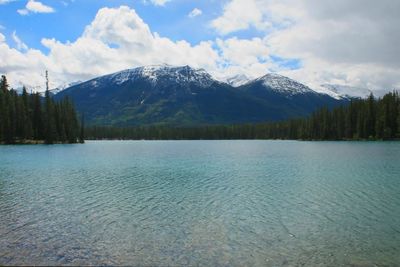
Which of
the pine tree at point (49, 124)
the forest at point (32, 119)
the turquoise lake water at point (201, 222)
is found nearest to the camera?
the turquoise lake water at point (201, 222)

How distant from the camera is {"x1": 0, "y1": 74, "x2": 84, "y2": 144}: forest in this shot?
15300 cm

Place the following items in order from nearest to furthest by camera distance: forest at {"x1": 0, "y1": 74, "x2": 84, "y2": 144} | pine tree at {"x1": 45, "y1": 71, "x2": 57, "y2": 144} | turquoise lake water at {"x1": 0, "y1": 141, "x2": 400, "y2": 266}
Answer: turquoise lake water at {"x1": 0, "y1": 141, "x2": 400, "y2": 266}, forest at {"x1": 0, "y1": 74, "x2": 84, "y2": 144}, pine tree at {"x1": 45, "y1": 71, "x2": 57, "y2": 144}

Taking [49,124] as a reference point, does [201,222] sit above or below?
below

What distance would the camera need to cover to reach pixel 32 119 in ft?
554

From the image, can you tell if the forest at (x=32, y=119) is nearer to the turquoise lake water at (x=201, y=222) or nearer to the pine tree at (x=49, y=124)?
the pine tree at (x=49, y=124)

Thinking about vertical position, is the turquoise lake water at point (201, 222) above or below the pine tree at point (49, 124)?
below

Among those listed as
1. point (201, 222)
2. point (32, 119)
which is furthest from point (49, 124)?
point (201, 222)

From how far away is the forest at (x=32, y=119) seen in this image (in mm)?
153000

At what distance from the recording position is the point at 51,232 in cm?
2656

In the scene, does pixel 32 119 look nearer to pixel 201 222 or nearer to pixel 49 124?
pixel 49 124

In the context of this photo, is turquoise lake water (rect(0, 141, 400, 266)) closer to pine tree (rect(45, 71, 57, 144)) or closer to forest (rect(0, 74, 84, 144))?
forest (rect(0, 74, 84, 144))

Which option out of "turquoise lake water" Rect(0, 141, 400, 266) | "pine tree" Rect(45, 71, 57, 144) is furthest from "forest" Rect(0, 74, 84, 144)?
"turquoise lake water" Rect(0, 141, 400, 266)

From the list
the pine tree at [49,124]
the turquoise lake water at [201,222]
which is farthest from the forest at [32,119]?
the turquoise lake water at [201,222]

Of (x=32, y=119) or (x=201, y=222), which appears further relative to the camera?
(x=32, y=119)
